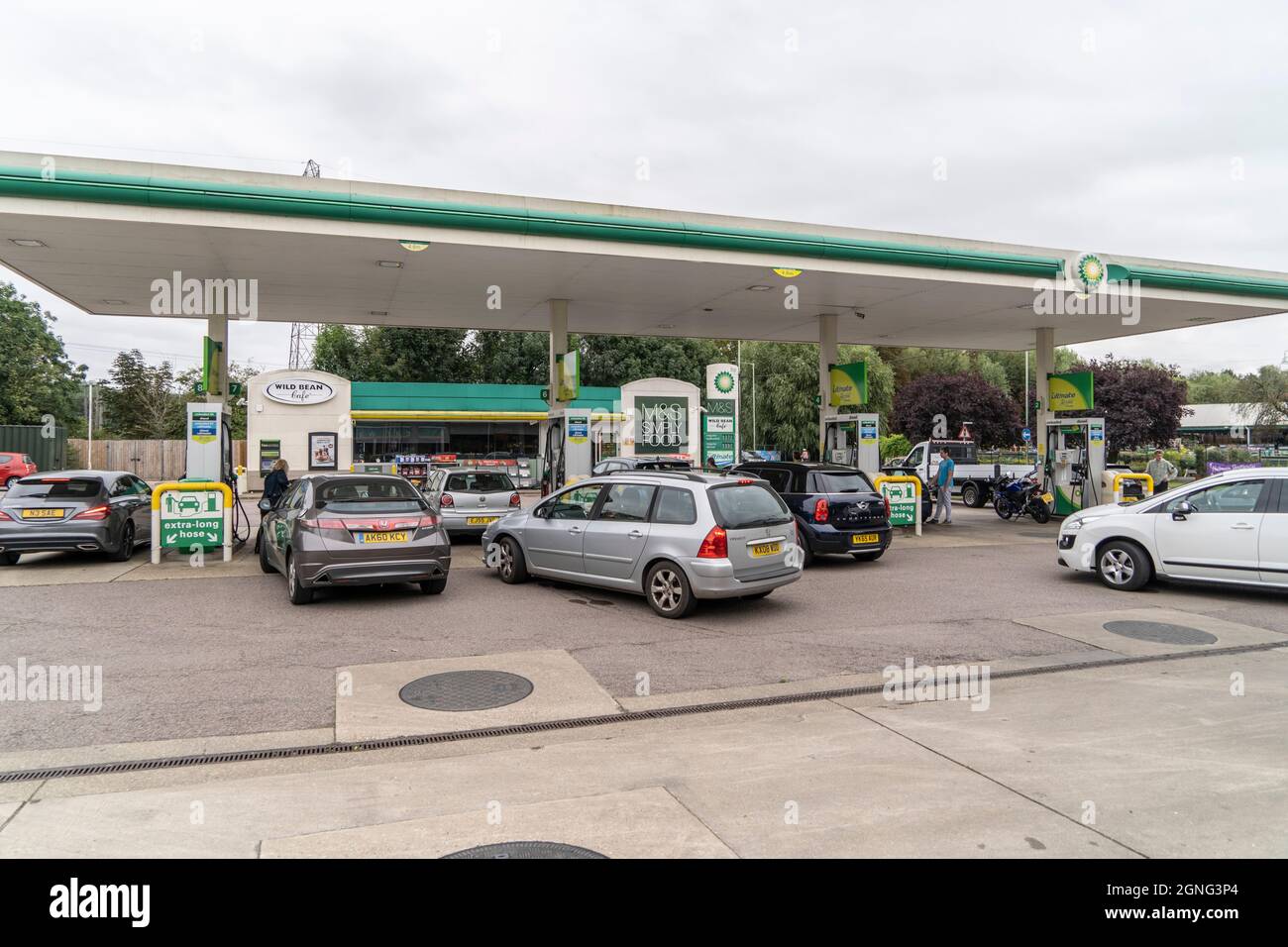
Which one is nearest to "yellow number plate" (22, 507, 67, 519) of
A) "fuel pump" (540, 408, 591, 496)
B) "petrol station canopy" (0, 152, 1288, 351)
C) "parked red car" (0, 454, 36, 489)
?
"petrol station canopy" (0, 152, 1288, 351)

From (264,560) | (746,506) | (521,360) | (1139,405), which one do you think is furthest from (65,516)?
(1139,405)

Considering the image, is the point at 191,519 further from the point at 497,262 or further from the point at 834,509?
the point at 834,509

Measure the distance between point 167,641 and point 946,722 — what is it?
21.8 feet

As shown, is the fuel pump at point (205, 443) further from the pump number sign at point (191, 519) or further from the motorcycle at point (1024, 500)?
the motorcycle at point (1024, 500)

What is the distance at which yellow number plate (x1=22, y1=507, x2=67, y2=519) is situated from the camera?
11391mm

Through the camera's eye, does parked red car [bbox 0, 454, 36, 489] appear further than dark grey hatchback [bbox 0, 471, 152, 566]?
Yes

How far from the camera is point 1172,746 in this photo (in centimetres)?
486

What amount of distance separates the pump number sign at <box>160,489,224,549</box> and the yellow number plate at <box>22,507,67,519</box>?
1315mm

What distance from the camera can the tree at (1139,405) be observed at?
158ft

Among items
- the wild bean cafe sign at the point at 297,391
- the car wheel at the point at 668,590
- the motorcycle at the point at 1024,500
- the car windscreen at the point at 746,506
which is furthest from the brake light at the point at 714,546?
the wild bean cafe sign at the point at 297,391

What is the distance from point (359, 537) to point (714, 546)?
3.85 metres

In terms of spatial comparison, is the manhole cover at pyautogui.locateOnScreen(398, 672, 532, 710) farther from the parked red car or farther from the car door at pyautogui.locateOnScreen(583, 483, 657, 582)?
the parked red car
